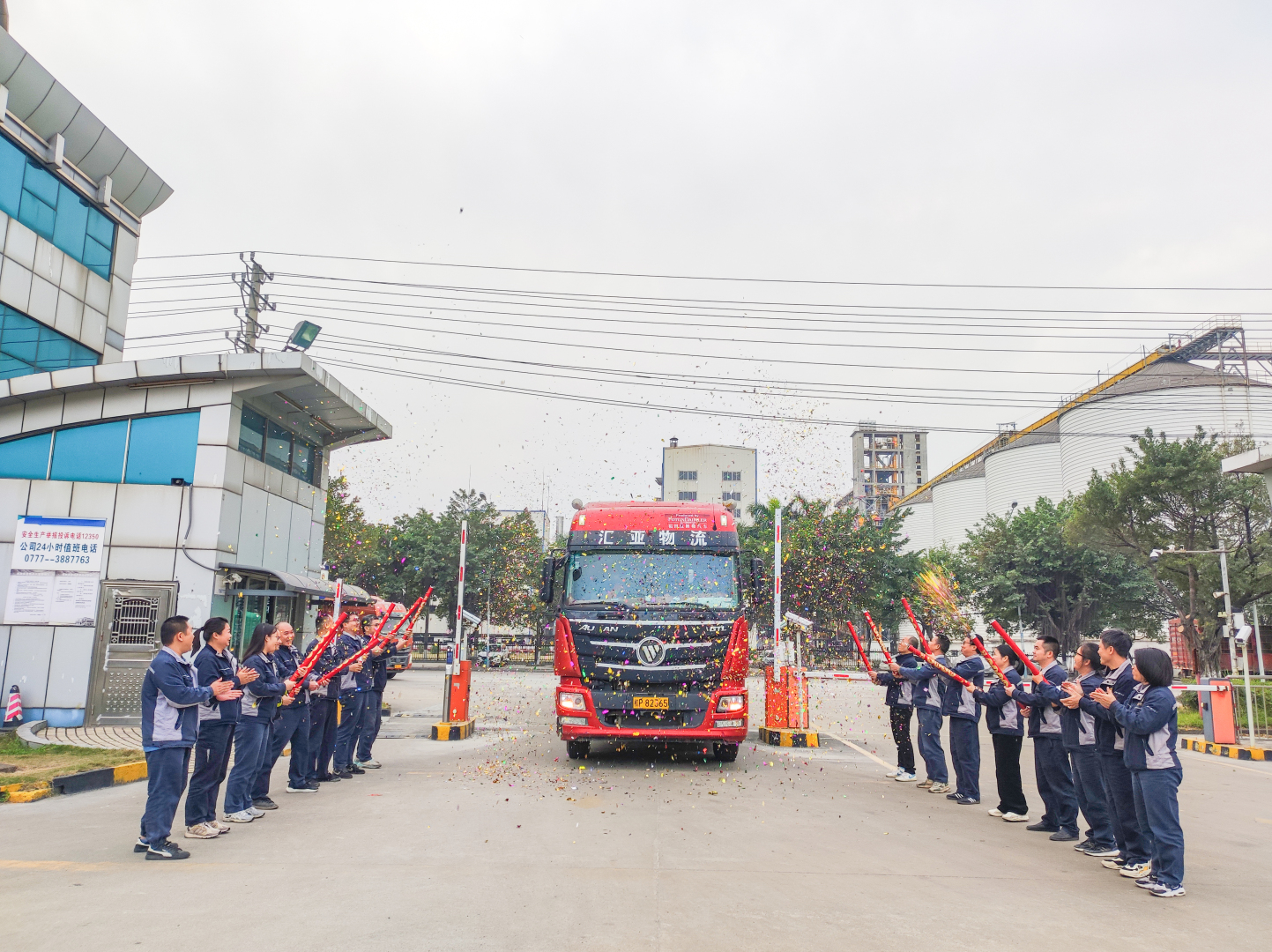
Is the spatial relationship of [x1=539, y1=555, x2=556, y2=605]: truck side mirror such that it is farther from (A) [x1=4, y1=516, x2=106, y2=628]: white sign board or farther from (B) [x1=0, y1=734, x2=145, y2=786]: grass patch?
(A) [x1=4, y1=516, x2=106, y2=628]: white sign board

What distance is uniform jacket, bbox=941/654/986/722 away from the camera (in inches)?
361

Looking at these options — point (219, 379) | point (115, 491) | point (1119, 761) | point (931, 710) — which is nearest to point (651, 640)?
point (931, 710)

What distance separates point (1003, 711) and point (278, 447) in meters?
13.5

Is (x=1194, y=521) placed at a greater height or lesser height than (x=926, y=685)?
greater

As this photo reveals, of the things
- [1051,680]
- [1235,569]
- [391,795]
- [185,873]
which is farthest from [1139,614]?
[185,873]

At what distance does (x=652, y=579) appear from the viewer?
37.0 feet

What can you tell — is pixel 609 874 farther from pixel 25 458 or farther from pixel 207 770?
pixel 25 458

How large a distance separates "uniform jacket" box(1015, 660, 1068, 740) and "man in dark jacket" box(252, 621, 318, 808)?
6.86 metres

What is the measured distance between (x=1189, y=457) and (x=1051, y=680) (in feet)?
84.5

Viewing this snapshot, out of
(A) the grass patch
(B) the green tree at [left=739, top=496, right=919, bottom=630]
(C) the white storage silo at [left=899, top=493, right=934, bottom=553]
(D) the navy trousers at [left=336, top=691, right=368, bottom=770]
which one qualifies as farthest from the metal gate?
(C) the white storage silo at [left=899, top=493, right=934, bottom=553]

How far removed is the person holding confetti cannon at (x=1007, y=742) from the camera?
28.0ft

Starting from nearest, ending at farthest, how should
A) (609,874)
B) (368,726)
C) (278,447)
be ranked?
(609,874) < (368,726) < (278,447)

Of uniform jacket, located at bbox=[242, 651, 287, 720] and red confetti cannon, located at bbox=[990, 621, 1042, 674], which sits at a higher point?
red confetti cannon, located at bbox=[990, 621, 1042, 674]

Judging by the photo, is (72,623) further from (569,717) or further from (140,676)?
(569,717)
